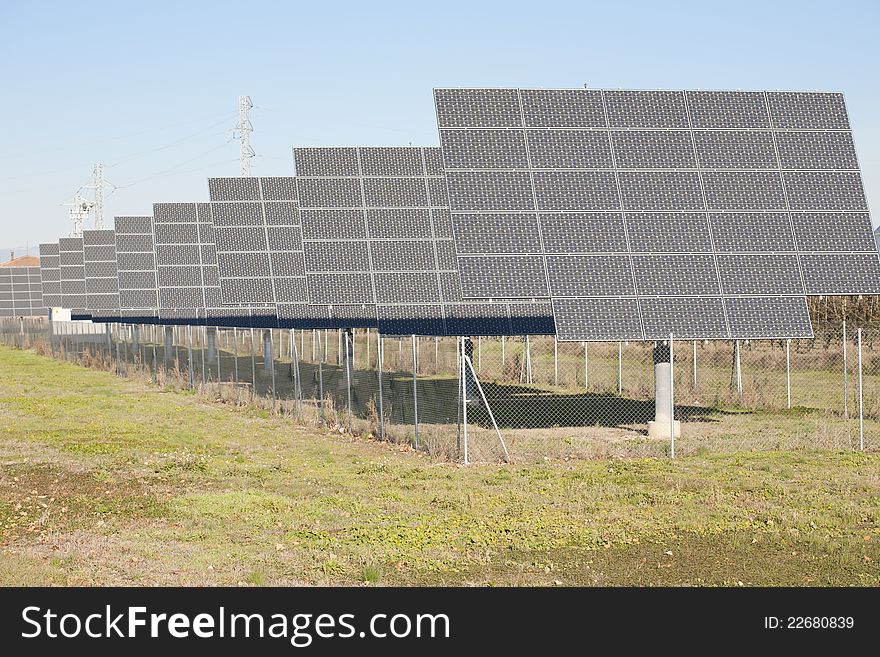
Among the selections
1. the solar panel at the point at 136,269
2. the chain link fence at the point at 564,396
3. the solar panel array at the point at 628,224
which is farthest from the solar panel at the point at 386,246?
the solar panel at the point at 136,269

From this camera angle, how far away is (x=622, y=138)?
24.5 meters

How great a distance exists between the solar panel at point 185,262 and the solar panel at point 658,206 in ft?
92.8

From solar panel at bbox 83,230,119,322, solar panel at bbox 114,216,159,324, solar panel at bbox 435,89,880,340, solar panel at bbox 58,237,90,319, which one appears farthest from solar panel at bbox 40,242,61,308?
solar panel at bbox 435,89,880,340

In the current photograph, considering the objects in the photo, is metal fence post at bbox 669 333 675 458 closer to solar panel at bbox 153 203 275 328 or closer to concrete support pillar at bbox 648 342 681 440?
concrete support pillar at bbox 648 342 681 440

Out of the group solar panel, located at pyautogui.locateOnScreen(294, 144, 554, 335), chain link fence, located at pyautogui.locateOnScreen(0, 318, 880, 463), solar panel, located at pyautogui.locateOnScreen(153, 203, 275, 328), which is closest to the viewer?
chain link fence, located at pyautogui.locateOnScreen(0, 318, 880, 463)

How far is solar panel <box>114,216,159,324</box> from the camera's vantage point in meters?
57.4

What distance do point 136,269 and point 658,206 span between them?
40524mm

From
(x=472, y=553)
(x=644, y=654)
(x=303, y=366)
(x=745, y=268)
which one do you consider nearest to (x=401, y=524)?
(x=472, y=553)

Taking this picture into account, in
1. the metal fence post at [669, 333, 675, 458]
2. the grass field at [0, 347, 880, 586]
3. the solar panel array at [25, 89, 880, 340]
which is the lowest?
the grass field at [0, 347, 880, 586]

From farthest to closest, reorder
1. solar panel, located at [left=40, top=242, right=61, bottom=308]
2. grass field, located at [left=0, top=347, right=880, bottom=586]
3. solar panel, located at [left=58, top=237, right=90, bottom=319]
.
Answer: solar panel, located at [left=40, top=242, right=61, bottom=308] < solar panel, located at [left=58, top=237, right=90, bottom=319] < grass field, located at [left=0, top=347, right=880, bottom=586]

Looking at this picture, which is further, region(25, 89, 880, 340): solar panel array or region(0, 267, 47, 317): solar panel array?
region(0, 267, 47, 317): solar panel array

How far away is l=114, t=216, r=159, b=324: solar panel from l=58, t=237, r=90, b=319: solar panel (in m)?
14.8

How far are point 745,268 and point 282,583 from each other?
14568mm

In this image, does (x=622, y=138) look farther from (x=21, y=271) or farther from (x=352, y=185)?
(x=21, y=271)
